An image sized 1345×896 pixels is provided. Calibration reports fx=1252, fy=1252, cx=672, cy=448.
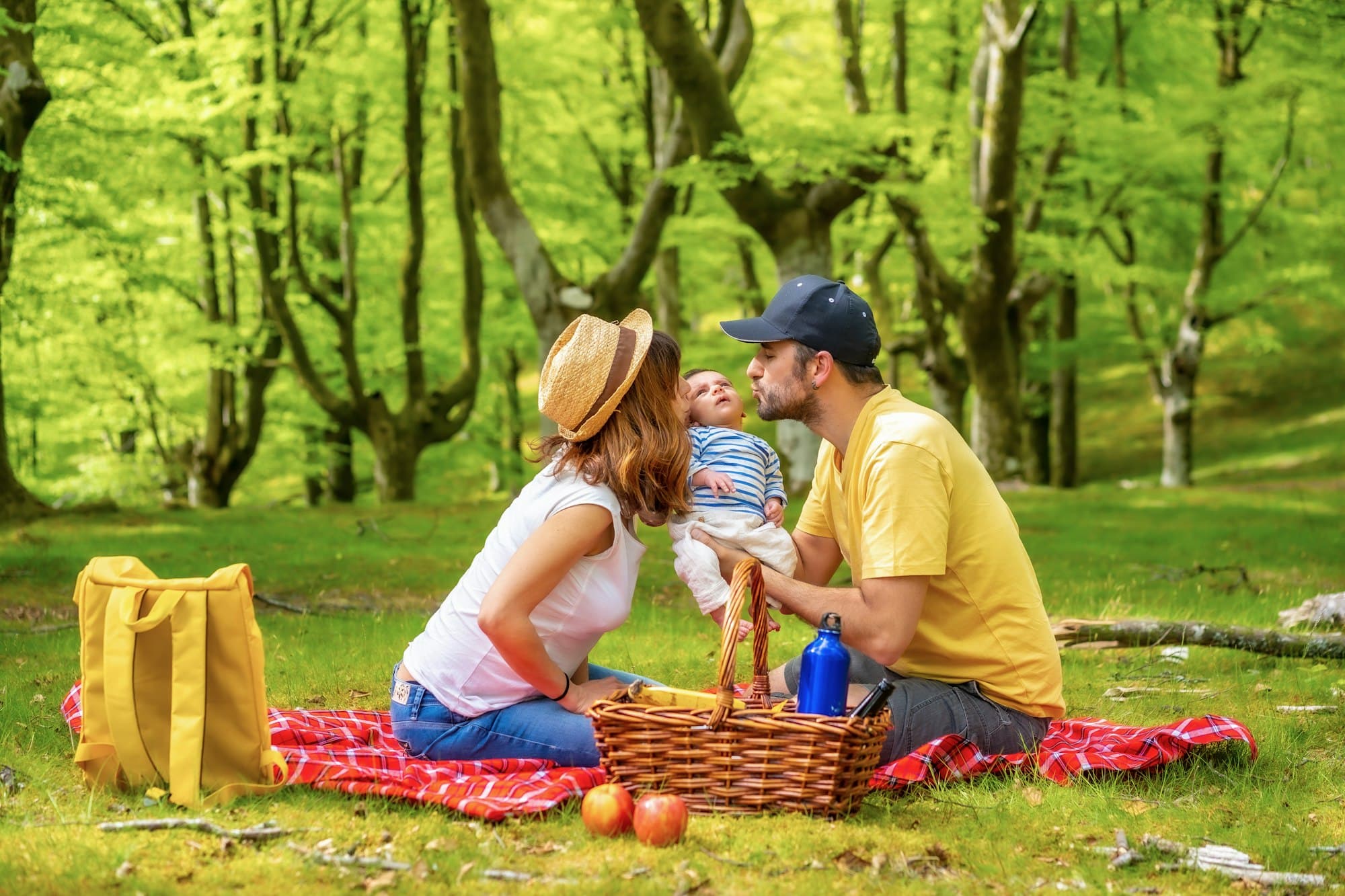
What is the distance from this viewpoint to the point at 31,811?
354 cm

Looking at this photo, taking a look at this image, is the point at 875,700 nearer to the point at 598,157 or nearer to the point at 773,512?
the point at 773,512

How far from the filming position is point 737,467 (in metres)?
4.22

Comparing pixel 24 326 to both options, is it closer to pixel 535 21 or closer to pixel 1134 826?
pixel 535 21

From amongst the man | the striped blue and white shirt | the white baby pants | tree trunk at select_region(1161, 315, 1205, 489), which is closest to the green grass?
the man

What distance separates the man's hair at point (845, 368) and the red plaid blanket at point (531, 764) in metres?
1.17

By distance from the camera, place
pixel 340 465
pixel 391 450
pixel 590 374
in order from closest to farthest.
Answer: pixel 590 374 → pixel 391 450 → pixel 340 465

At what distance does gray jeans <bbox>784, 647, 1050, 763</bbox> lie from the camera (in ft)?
13.0

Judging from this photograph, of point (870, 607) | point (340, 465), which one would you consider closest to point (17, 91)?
point (870, 607)

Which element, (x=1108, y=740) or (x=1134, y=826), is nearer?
(x=1134, y=826)

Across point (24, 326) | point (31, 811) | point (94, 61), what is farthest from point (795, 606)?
point (24, 326)

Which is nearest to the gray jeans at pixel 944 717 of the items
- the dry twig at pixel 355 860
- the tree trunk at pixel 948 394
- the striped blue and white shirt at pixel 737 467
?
the striped blue and white shirt at pixel 737 467

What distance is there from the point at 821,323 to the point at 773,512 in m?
0.71

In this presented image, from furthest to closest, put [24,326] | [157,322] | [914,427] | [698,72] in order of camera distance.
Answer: [157,322] < [24,326] < [698,72] < [914,427]

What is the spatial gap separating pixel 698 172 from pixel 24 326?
8.26m
